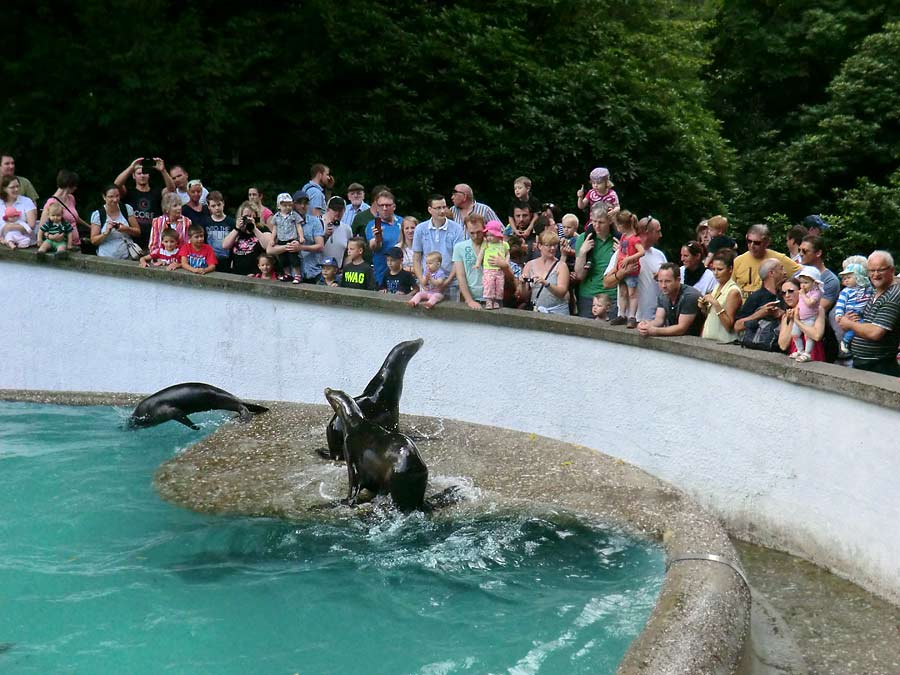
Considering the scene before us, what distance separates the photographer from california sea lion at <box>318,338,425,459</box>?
7461 mm

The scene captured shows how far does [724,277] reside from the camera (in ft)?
25.4

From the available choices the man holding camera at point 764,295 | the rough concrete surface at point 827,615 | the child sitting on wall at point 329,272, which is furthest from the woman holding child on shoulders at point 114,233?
the rough concrete surface at point 827,615

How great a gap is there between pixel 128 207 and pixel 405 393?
423 cm

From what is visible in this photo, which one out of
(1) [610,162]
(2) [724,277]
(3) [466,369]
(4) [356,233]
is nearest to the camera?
(2) [724,277]

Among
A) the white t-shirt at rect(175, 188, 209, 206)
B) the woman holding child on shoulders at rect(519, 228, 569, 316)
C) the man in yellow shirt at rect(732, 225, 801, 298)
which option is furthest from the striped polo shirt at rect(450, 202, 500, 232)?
the white t-shirt at rect(175, 188, 209, 206)

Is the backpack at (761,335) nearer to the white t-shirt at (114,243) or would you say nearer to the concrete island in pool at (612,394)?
the concrete island in pool at (612,394)

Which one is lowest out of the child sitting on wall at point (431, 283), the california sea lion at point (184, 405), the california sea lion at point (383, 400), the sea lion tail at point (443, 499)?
the sea lion tail at point (443, 499)

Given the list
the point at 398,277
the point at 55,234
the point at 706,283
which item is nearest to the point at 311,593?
the point at 398,277

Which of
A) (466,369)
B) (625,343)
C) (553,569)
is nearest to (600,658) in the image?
(553,569)

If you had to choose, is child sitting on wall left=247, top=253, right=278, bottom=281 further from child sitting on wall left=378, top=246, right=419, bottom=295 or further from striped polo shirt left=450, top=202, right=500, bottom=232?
striped polo shirt left=450, top=202, right=500, bottom=232

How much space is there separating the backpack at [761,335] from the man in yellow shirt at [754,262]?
2.26 ft

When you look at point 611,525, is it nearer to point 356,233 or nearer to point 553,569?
point 553,569

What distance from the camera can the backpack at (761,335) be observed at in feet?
23.6

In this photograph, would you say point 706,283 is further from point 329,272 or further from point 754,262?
point 329,272
